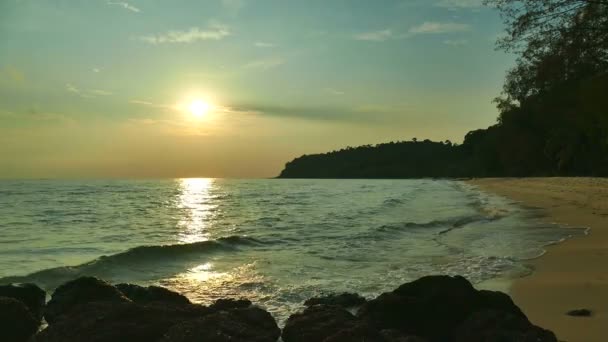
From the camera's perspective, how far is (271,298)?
8180 millimetres

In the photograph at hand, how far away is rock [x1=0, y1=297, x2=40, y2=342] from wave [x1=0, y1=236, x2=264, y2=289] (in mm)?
4333

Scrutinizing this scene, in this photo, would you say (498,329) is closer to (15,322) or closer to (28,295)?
(15,322)

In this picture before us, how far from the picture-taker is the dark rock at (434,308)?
5348 mm

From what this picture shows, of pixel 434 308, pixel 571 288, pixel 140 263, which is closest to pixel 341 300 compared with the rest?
pixel 434 308

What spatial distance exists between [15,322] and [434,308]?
4.40 metres

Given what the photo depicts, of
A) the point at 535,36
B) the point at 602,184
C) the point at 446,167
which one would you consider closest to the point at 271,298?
the point at 535,36

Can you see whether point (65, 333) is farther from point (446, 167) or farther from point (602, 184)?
point (446, 167)

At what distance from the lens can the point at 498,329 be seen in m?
4.66

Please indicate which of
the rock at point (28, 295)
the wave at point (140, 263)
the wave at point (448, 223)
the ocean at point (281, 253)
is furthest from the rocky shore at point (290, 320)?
the wave at point (448, 223)

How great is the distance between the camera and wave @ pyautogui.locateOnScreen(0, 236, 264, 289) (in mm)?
10422

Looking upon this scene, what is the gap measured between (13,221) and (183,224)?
7680 mm

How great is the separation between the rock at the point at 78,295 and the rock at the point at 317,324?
2177mm

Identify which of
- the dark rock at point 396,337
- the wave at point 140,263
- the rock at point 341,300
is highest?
the dark rock at point 396,337

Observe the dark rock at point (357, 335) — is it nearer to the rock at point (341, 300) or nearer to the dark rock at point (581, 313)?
the rock at point (341, 300)
